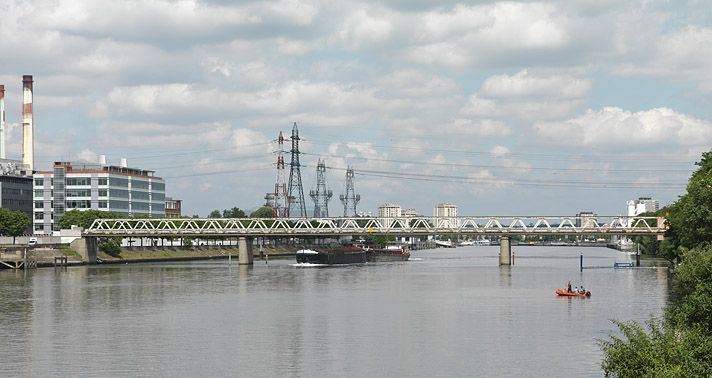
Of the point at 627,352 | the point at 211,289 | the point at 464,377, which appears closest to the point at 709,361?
the point at 627,352

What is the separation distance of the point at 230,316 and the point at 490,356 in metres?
34.1

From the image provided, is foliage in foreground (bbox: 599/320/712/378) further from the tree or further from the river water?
the river water

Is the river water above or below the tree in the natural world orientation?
below

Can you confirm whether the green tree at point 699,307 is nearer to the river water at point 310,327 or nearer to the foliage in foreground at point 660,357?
the river water at point 310,327

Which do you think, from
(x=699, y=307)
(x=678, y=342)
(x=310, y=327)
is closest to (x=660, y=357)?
(x=678, y=342)

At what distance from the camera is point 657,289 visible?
128 metres

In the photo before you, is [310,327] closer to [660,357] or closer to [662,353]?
[662,353]

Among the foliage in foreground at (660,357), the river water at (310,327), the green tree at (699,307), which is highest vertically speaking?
the green tree at (699,307)

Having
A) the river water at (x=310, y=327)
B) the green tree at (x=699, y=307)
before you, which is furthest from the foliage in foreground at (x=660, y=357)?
the river water at (x=310, y=327)

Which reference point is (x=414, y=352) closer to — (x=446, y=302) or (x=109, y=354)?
(x=109, y=354)

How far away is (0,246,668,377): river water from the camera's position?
213 feet

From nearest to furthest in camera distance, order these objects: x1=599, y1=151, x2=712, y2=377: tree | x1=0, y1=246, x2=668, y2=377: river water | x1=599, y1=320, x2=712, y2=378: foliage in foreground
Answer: x1=599, y1=320, x2=712, y2=378: foliage in foreground, x1=599, y1=151, x2=712, y2=377: tree, x1=0, y1=246, x2=668, y2=377: river water

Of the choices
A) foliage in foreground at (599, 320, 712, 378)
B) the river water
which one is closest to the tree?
foliage in foreground at (599, 320, 712, 378)

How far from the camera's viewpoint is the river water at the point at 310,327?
64.9 metres
